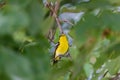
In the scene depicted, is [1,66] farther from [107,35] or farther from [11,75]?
[107,35]

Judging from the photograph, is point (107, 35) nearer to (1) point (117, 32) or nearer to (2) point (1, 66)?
(1) point (117, 32)

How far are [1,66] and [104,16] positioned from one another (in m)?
0.14

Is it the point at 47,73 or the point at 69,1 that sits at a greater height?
the point at 69,1

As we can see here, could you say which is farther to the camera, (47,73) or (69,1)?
(69,1)

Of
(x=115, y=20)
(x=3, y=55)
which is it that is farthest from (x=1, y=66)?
(x=115, y=20)

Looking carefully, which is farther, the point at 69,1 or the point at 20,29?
the point at 69,1

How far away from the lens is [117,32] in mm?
331

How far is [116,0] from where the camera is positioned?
1.09ft

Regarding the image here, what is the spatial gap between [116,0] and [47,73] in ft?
0.41

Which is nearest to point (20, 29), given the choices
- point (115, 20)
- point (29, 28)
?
point (29, 28)

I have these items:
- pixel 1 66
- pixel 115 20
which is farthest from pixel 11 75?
pixel 115 20

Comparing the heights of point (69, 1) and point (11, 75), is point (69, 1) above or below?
above

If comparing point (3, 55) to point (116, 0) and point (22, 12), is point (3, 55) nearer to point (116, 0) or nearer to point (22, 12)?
point (22, 12)

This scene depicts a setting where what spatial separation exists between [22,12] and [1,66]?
1.9 inches
